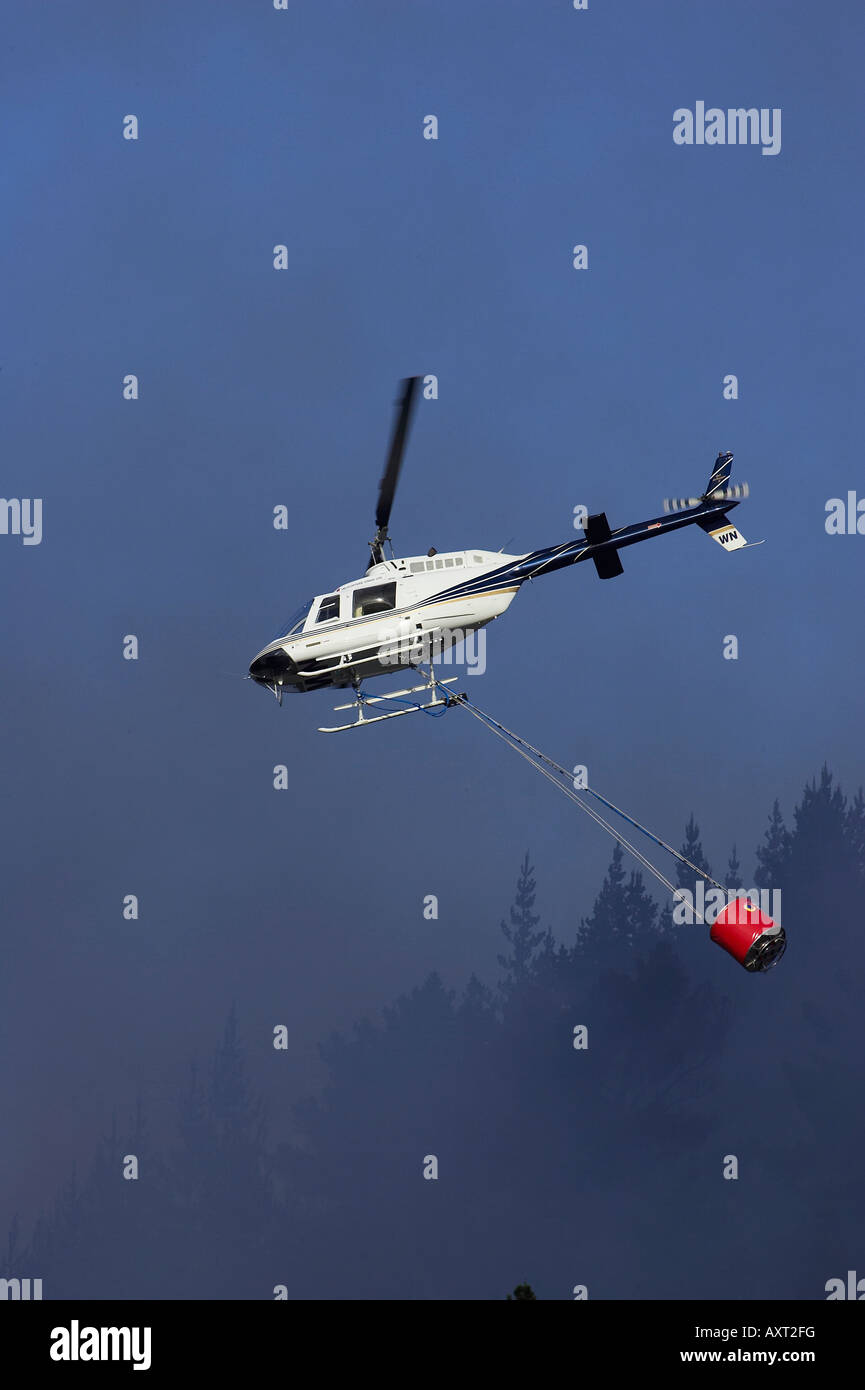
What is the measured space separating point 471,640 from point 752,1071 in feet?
238

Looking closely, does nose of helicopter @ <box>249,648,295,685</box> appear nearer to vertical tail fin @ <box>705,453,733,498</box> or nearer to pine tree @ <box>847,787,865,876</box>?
vertical tail fin @ <box>705,453,733,498</box>

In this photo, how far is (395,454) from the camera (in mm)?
43500

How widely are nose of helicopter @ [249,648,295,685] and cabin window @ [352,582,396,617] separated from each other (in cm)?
200

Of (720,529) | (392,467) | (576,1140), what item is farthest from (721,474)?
(576,1140)

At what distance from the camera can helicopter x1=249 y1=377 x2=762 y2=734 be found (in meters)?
43.9

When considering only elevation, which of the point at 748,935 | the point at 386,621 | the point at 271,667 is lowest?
the point at 748,935

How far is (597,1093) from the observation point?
11406 cm

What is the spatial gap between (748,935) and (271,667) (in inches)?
508

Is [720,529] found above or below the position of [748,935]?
above

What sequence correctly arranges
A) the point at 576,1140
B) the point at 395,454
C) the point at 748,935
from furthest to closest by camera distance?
the point at 576,1140 < the point at 395,454 < the point at 748,935

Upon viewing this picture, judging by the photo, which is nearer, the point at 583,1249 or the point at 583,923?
the point at 583,1249

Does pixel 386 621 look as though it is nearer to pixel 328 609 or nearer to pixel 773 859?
pixel 328 609
